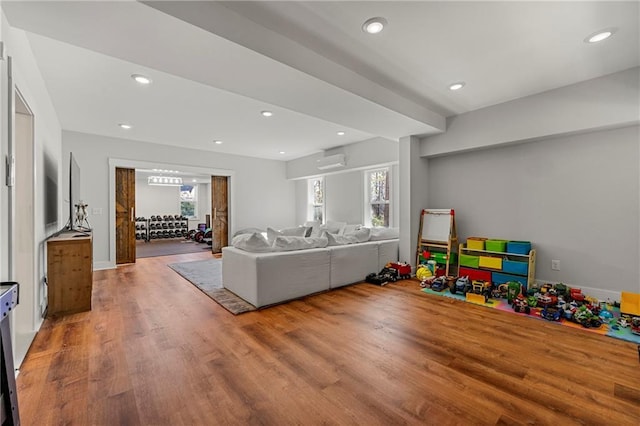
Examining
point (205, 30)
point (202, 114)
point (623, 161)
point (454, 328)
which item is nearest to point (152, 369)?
point (205, 30)

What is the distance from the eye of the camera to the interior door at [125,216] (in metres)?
5.77

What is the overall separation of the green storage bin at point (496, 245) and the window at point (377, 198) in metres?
2.10

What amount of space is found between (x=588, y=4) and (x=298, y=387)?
3.29m

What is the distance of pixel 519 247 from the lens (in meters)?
3.65

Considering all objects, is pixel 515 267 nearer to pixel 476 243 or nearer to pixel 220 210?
pixel 476 243

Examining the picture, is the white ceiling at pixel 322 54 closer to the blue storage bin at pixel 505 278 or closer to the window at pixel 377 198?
the window at pixel 377 198

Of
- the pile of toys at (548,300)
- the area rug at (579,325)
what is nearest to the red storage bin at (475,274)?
the pile of toys at (548,300)

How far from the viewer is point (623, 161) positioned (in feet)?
10.3

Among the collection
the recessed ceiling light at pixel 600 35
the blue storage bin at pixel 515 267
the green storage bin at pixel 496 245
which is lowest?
Result: the blue storage bin at pixel 515 267

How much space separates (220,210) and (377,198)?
412 centimetres

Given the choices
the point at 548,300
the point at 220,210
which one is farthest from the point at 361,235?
the point at 220,210

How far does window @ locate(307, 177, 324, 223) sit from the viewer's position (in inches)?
304

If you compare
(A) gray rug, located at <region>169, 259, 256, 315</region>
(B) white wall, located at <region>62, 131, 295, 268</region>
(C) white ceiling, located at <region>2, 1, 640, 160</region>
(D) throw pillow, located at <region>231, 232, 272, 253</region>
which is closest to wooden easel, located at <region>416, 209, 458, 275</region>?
(C) white ceiling, located at <region>2, 1, 640, 160</region>

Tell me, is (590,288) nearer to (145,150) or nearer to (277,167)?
(277,167)
